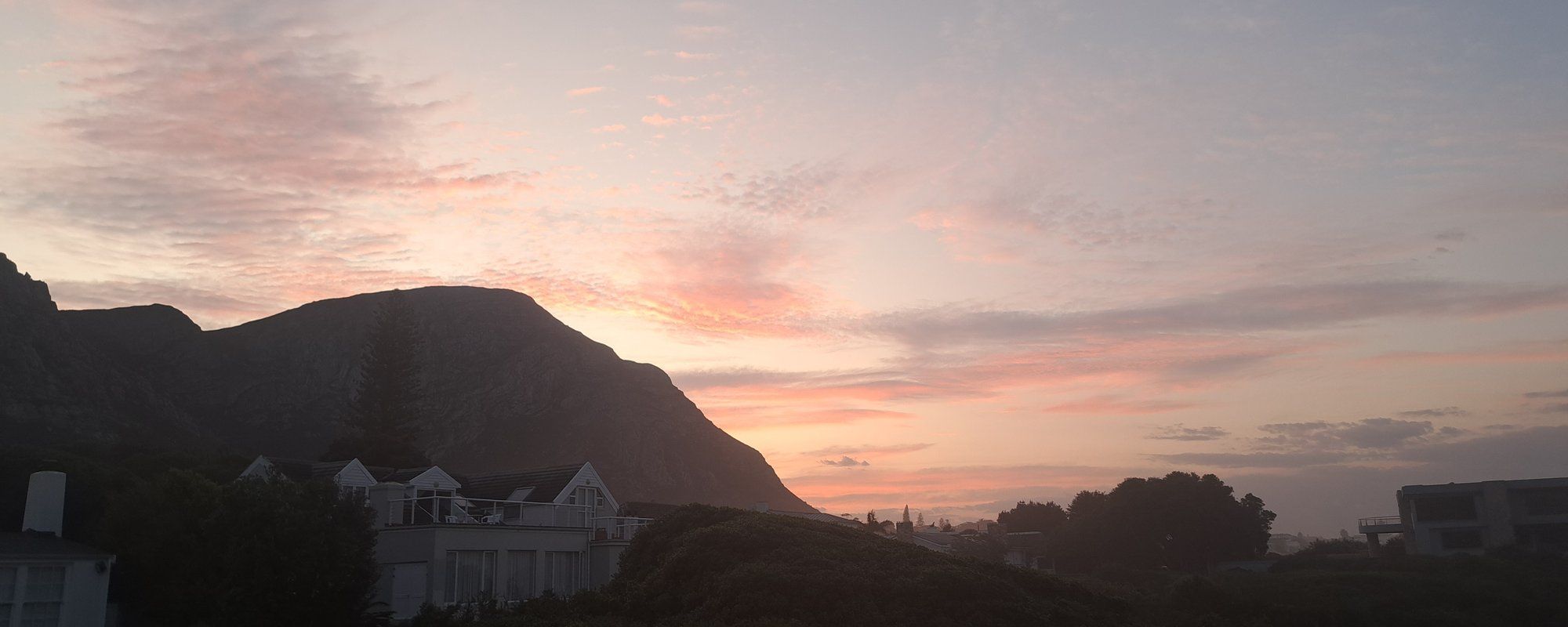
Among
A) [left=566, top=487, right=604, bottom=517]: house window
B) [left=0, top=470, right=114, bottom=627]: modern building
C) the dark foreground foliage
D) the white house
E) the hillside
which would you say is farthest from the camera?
[left=566, top=487, right=604, bottom=517]: house window

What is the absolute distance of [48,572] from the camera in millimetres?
31453

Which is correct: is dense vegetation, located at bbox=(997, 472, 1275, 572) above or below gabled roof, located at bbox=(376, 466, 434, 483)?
below

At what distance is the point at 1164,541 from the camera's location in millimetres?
91125

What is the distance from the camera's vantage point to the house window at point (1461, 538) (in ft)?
297

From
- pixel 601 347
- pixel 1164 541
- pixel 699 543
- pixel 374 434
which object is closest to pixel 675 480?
pixel 601 347

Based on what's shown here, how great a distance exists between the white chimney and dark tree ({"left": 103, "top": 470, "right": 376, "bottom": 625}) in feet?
7.53

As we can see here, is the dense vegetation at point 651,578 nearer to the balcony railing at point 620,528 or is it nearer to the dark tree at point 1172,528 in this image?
the balcony railing at point 620,528

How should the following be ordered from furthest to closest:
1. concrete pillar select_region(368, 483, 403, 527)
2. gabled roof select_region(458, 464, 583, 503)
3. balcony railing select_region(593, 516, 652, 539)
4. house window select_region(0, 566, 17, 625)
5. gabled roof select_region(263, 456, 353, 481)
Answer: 1. gabled roof select_region(263, 456, 353, 481)
2. gabled roof select_region(458, 464, 583, 503)
3. balcony railing select_region(593, 516, 652, 539)
4. concrete pillar select_region(368, 483, 403, 527)
5. house window select_region(0, 566, 17, 625)

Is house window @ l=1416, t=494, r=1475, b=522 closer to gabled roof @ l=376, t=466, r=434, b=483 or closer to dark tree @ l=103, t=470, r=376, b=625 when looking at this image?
gabled roof @ l=376, t=466, r=434, b=483

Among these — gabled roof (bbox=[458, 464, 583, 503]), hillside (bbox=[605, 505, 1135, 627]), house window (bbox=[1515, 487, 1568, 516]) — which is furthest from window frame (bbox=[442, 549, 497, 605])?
house window (bbox=[1515, 487, 1568, 516])

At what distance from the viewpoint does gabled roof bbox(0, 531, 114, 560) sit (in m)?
30.7

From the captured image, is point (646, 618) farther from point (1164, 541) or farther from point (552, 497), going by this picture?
point (1164, 541)

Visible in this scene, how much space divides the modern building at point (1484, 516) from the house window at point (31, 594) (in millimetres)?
99623

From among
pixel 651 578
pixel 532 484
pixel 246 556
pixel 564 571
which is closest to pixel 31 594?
pixel 246 556
